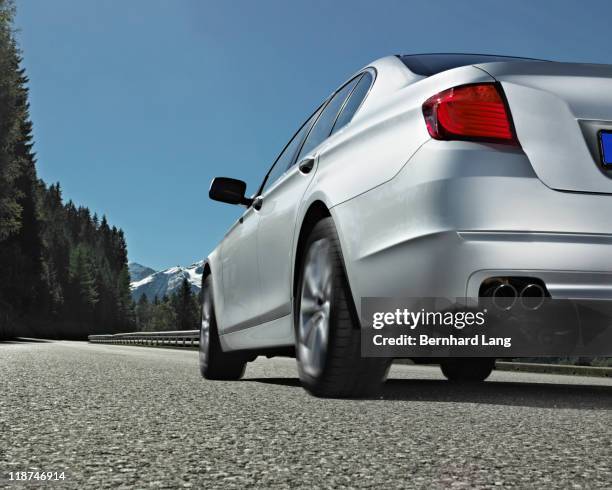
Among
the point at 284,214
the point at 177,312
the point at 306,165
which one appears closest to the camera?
the point at 306,165

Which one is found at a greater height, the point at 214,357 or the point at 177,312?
the point at 177,312

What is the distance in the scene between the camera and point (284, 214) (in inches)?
206

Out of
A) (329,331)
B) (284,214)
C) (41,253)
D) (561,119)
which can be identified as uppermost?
(41,253)

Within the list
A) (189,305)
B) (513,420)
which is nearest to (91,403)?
(513,420)

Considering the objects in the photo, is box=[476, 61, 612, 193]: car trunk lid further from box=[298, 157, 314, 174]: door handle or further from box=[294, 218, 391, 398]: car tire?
box=[298, 157, 314, 174]: door handle

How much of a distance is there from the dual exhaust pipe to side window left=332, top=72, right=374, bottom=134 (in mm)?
1538

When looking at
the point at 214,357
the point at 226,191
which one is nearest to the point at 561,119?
the point at 226,191

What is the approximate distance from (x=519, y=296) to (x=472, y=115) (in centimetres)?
85

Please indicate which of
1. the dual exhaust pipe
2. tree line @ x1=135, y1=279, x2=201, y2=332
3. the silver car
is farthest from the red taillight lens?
tree line @ x1=135, y1=279, x2=201, y2=332

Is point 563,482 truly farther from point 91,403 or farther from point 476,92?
point 91,403

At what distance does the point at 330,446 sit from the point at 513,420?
49.9 inches

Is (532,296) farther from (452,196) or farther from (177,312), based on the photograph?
(177,312)

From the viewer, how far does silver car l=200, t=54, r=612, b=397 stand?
359 centimetres

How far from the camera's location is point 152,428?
3.54 m
